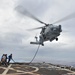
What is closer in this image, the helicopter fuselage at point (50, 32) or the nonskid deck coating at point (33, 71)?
the nonskid deck coating at point (33, 71)

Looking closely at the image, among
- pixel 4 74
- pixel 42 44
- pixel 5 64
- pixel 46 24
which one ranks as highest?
pixel 46 24

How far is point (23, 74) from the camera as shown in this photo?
100 ft

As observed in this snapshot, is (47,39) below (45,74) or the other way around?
the other way around

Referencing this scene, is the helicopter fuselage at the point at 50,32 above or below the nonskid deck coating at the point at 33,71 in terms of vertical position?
above

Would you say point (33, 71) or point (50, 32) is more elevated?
point (50, 32)

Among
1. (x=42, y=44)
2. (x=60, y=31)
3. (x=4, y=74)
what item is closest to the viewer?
(x=4, y=74)

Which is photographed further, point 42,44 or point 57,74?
point 42,44

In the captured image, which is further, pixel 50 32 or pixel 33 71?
pixel 50 32

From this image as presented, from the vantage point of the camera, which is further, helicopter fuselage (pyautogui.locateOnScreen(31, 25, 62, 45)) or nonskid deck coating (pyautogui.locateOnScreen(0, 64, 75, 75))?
helicopter fuselage (pyautogui.locateOnScreen(31, 25, 62, 45))

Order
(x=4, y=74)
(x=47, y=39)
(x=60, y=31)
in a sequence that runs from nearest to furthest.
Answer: (x=4, y=74)
(x=60, y=31)
(x=47, y=39)

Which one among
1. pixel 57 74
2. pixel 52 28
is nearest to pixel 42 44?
pixel 52 28

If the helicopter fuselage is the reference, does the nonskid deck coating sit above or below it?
below

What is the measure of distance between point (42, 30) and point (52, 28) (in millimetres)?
4998

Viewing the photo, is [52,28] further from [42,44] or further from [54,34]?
[42,44]
